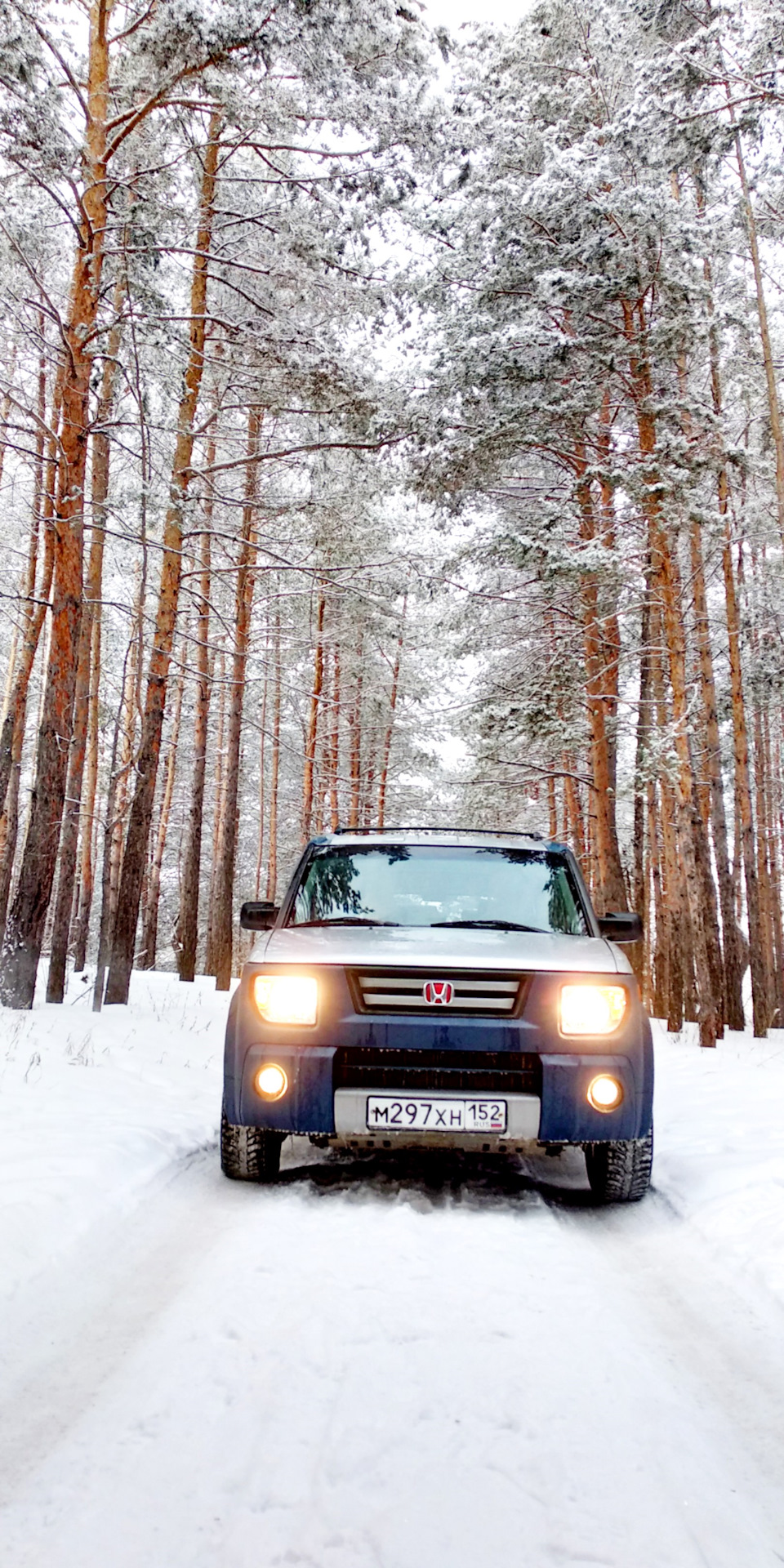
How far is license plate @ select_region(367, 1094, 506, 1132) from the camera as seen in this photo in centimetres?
364

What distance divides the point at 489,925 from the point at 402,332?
9.94 m

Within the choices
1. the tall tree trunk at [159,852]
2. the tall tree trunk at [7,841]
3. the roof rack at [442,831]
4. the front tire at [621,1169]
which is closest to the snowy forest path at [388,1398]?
the front tire at [621,1169]

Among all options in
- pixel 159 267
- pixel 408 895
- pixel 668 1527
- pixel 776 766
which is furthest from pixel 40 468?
pixel 776 766

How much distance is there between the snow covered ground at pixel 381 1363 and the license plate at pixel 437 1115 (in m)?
0.36

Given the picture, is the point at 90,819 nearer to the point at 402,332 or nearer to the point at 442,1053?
the point at 402,332

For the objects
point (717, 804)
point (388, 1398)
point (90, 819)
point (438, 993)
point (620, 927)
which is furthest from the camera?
point (90, 819)

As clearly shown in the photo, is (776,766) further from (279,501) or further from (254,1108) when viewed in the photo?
(254,1108)

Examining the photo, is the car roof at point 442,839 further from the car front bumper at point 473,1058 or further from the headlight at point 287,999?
the car front bumper at point 473,1058

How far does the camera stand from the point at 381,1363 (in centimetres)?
238

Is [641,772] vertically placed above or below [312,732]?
below

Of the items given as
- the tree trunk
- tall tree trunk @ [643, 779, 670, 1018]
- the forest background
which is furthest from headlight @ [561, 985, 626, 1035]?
tall tree trunk @ [643, 779, 670, 1018]

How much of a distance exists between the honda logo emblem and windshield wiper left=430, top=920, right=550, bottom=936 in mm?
680

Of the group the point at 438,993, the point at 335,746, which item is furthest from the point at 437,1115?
the point at 335,746

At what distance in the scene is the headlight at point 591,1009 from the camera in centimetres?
377
